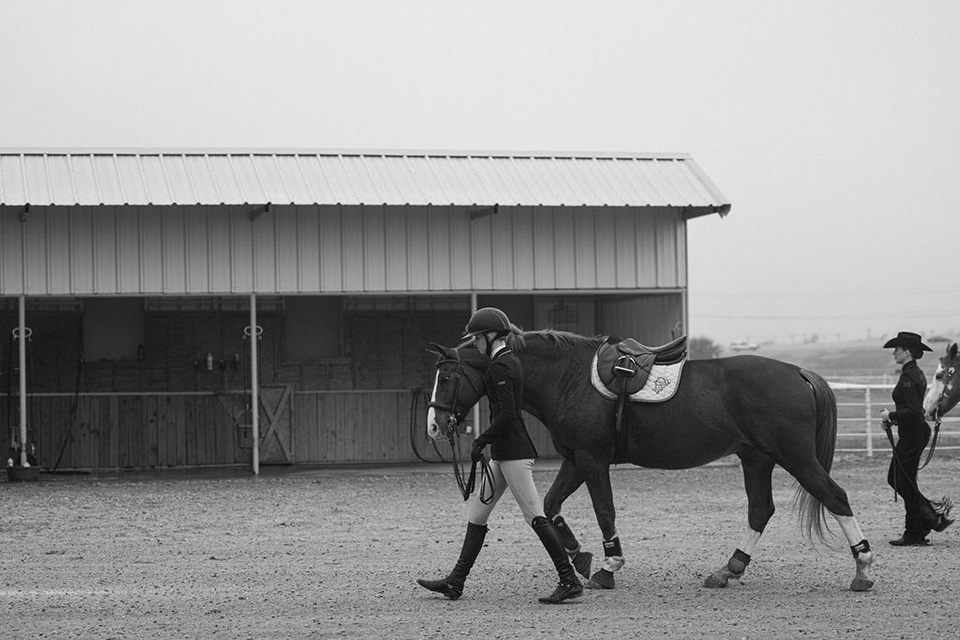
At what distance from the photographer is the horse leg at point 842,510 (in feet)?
25.4

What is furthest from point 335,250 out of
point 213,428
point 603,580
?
point 603,580

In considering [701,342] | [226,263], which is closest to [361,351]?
[226,263]

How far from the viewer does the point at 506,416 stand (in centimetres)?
732

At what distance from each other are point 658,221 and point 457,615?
11.1 meters

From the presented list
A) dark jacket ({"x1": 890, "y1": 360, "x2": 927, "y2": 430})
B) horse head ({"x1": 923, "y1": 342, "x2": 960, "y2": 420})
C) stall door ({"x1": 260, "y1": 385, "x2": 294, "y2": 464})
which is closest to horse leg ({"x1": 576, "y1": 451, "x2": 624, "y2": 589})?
dark jacket ({"x1": 890, "y1": 360, "x2": 927, "y2": 430})

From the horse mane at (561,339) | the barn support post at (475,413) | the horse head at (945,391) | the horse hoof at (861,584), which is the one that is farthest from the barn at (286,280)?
the horse hoof at (861,584)

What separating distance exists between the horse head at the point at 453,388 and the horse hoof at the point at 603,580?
1393 millimetres

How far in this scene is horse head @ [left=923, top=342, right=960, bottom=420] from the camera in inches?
396

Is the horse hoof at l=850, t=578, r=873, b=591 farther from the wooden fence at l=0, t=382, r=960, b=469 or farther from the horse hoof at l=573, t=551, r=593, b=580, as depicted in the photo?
the wooden fence at l=0, t=382, r=960, b=469

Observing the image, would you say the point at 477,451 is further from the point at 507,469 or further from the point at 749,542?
the point at 749,542

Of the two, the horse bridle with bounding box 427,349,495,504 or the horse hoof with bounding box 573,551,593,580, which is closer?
the horse bridle with bounding box 427,349,495,504

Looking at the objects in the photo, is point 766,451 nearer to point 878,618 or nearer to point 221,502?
point 878,618

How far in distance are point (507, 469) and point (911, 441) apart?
14.7 feet

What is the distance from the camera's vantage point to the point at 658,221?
1736 centimetres
